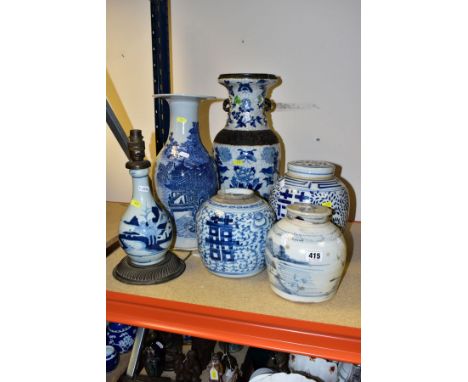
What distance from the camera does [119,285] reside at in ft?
2.36

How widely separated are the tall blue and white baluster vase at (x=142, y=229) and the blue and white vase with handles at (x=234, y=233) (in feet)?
0.25

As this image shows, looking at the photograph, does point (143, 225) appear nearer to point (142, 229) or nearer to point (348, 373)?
point (142, 229)

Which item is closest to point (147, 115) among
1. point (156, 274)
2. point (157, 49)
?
point (157, 49)

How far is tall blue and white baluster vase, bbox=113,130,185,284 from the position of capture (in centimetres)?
72

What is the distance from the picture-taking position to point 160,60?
1.01 m

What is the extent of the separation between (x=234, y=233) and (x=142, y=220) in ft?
0.58

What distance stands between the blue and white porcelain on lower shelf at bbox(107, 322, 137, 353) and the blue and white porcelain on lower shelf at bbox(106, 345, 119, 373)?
0.03m

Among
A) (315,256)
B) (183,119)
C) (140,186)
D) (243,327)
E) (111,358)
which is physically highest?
(183,119)

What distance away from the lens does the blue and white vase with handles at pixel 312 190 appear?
74 centimetres

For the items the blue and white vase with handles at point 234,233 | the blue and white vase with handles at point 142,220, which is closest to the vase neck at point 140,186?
the blue and white vase with handles at point 142,220

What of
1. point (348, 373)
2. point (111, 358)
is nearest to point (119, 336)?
A: point (111, 358)

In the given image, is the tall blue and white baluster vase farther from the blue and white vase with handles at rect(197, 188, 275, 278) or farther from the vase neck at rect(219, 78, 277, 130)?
the vase neck at rect(219, 78, 277, 130)

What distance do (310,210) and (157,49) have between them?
625 millimetres

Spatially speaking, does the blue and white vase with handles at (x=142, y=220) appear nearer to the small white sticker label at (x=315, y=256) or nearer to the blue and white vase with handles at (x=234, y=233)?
the blue and white vase with handles at (x=234, y=233)
